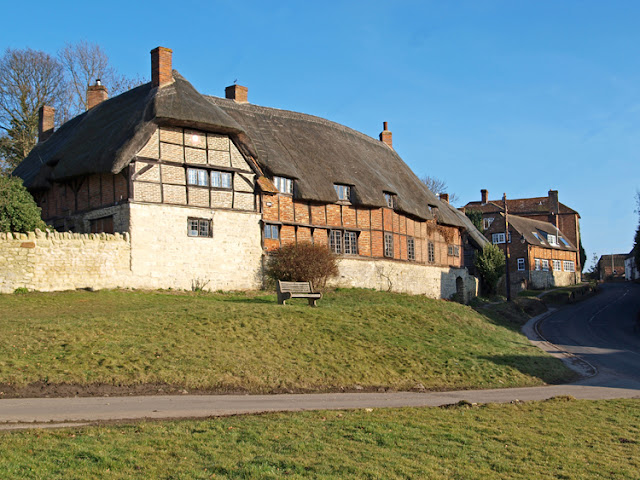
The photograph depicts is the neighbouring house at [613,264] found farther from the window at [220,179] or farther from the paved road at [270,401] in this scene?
the window at [220,179]

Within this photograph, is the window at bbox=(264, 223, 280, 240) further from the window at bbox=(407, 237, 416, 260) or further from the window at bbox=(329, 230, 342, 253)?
the window at bbox=(407, 237, 416, 260)

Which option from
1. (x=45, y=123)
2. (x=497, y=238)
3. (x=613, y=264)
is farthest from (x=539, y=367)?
(x=613, y=264)

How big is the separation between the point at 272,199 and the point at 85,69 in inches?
942

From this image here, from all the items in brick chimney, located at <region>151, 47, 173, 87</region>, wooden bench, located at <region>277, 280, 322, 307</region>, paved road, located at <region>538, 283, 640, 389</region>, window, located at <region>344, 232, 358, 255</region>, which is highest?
brick chimney, located at <region>151, 47, 173, 87</region>

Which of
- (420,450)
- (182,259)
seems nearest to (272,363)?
(420,450)

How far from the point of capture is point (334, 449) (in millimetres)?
8602

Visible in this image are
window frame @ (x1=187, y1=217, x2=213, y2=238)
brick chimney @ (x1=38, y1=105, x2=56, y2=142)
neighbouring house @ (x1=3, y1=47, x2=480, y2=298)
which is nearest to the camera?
neighbouring house @ (x1=3, y1=47, x2=480, y2=298)

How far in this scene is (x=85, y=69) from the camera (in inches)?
1844

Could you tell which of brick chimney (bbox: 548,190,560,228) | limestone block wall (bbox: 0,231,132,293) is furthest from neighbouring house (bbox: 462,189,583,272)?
limestone block wall (bbox: 0,231,132,293)

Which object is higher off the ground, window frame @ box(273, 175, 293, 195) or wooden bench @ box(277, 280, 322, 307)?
window frame @ box(273, 175, 293, 195)

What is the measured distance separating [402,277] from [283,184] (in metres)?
10.2

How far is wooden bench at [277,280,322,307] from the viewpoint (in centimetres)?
2327

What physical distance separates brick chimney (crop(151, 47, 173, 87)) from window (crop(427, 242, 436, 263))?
20.1 m

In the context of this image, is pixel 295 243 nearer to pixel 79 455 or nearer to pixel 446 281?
pixel 446 281
